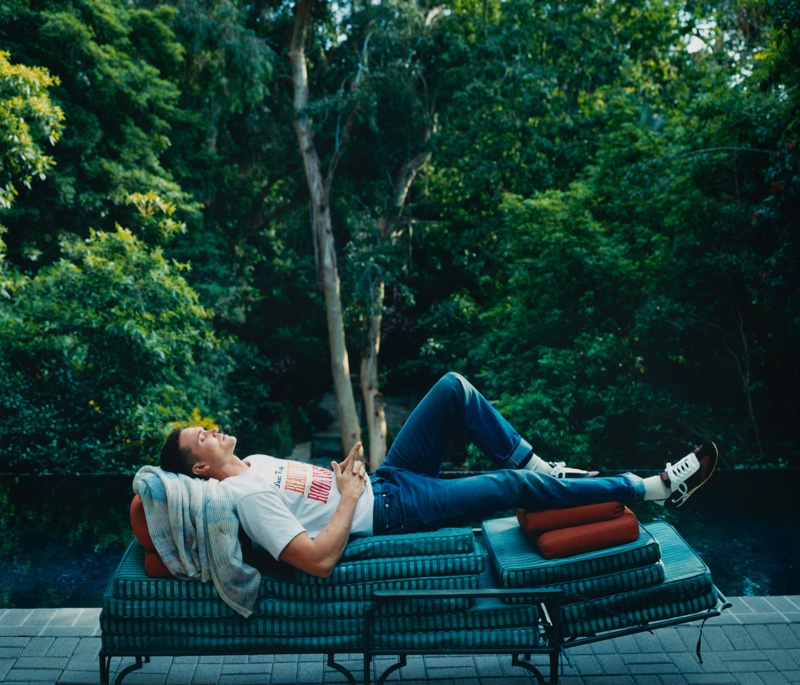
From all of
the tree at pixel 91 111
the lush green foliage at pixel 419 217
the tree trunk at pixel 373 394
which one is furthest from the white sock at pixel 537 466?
the tree trunk at pixel 373 394

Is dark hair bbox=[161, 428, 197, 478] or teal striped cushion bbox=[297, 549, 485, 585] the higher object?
dark hair bbox=[161, 428, 197, 478]

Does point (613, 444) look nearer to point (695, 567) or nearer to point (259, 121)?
point (695, 567)

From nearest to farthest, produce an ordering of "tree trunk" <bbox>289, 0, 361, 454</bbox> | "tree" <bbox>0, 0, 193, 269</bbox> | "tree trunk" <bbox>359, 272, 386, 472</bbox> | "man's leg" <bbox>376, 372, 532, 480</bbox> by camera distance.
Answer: "man's leg" <bbox>376, 372, 532, 480</bbox> → "tree" <bbox>0, 0, 193, 269</bbox> → "tree trunk" <bbox>289, 0, 361, 454</bbox> → "tree trunk" <bbox>359, 272, 386, 472</bbox>

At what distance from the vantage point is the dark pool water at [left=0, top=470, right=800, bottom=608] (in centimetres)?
445

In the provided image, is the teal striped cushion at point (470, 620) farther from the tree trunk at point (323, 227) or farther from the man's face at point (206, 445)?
the tree trunk at point (323, 227)

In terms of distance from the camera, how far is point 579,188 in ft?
36.9

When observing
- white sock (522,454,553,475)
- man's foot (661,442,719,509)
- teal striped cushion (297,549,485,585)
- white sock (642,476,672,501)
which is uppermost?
man's foot (661,442,719,509)

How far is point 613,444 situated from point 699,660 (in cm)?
791

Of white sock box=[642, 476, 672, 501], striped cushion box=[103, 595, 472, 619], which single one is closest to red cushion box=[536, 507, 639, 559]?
white sock box=[642, 476, 672, 501]

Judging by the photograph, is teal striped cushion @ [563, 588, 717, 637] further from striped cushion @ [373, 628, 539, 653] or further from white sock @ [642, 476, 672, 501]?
white sock @ [642, 476, 672, 501]

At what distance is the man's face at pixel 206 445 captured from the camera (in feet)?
10.6

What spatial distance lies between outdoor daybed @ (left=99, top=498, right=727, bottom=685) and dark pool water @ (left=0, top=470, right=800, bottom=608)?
1.39 metres

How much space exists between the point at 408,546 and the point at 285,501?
518mm

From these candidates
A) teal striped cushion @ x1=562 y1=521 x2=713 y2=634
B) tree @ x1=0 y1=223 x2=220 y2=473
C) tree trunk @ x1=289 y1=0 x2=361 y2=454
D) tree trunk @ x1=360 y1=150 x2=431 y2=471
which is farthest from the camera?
tree trunk @ x1=360 y1=150 x2=431 y2=471
